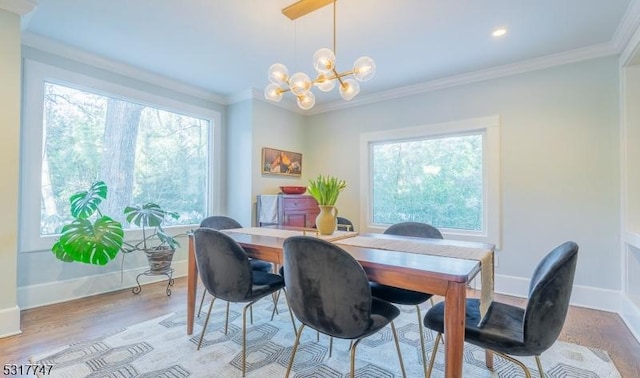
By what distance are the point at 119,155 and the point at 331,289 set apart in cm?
330

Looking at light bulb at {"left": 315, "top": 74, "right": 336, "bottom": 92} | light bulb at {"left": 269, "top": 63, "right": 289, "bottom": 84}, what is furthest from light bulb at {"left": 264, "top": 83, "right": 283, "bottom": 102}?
light bulb at {"left": 315, "top": 74, "right": 336, "bottom": 92}

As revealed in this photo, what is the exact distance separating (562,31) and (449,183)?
1832 mm

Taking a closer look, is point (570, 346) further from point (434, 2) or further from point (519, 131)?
point (434, 2)

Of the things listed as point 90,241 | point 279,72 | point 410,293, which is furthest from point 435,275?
point 90,241

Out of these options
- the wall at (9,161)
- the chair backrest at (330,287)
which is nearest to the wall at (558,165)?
the chair backrest at (330,287)

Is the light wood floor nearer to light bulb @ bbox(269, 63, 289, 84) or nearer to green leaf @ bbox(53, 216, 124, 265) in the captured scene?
green leaf @ bbox(53, 216, 124, 265)

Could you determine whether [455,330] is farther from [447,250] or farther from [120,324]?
[120,324]

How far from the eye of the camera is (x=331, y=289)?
144 centimetres

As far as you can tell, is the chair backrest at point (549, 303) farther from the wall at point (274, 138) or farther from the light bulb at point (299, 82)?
the wall at point (274, 138)

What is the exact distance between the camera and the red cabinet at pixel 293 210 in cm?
403

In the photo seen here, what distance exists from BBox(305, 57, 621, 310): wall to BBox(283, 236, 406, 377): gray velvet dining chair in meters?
2.62

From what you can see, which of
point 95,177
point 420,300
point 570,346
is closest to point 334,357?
point 420,300

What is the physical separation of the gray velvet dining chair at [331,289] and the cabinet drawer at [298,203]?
8.26 feet

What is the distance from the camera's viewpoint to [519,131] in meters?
3.35
